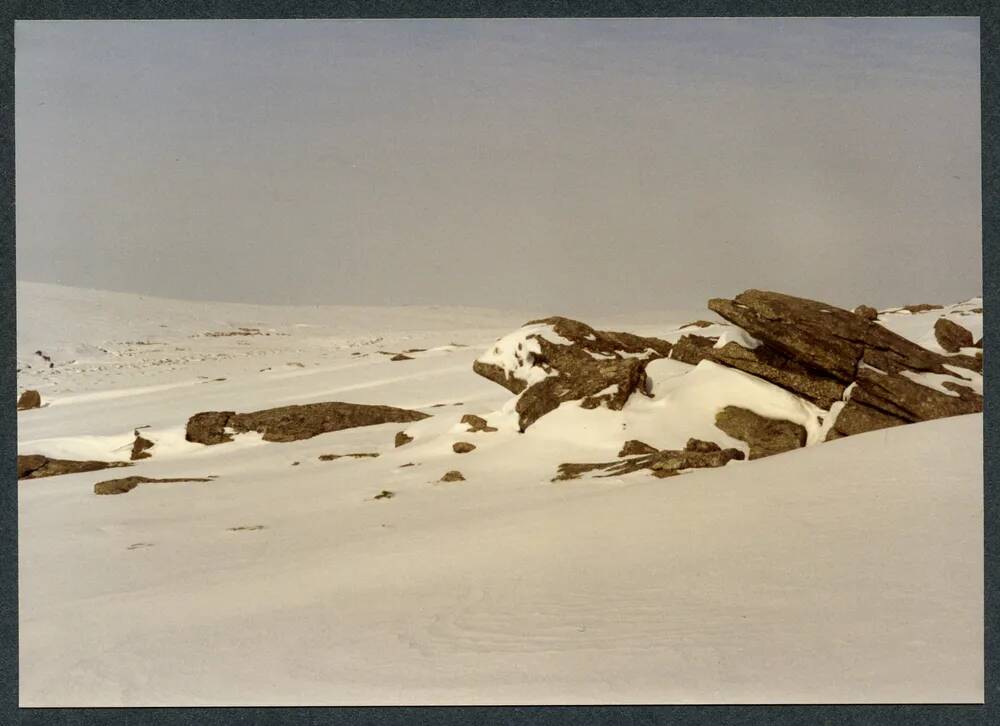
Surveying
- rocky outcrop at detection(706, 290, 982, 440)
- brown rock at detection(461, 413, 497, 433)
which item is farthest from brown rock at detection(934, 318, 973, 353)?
brown rock at detection(461, 413, 497, 433)

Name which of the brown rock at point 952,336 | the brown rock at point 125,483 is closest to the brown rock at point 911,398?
the brown rock at point 952,336

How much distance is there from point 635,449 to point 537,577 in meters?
2.82

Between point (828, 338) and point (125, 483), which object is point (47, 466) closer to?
point (125, 483)

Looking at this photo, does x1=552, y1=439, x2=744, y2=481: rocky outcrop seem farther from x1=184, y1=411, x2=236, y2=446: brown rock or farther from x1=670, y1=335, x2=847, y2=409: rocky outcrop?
x1=184, y1=411, x2=236, y2=446: brown rock

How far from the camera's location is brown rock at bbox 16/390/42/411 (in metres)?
12.5

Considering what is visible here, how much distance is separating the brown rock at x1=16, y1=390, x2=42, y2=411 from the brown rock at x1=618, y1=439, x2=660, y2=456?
26.2 ft

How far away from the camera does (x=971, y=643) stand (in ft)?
21.3

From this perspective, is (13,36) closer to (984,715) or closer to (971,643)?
(971,643)

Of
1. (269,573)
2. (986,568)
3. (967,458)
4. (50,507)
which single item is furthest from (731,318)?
(50,507)

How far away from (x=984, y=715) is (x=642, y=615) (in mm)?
3104

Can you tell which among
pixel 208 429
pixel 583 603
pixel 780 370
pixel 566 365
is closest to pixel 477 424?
pixel 566 365

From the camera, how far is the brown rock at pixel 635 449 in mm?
9078

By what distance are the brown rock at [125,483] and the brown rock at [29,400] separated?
11.6 feet

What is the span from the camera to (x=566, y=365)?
10.5m
